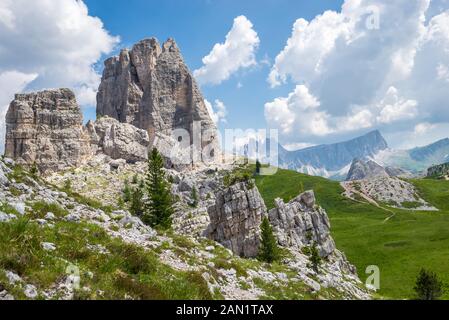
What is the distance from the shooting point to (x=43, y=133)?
630 feet

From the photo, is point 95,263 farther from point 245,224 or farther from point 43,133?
point 43,133

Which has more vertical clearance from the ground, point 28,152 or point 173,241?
point 28,152

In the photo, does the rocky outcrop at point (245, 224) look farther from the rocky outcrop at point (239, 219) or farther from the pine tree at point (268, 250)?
the pine tree at point (268, 250)

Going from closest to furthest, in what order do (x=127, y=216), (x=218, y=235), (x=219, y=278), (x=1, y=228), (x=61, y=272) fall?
(x=61, y=272) → (x=1, y=228) → (x=219, y=278) → (x=127, y=216) → (x=218, y=235)

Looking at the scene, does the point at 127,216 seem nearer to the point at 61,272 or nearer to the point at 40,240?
the point at 40,240

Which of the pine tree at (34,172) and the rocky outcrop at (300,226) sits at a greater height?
the pine tree at (34,172)

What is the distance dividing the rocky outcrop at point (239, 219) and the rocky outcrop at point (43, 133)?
14634 centimetres

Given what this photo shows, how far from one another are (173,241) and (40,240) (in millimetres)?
12145

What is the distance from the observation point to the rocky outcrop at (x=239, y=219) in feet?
227

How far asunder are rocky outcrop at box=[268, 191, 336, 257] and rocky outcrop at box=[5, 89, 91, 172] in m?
147

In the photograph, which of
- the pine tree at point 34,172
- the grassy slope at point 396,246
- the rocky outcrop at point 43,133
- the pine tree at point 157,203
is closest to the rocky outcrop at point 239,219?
the pine tree at point 157,203
